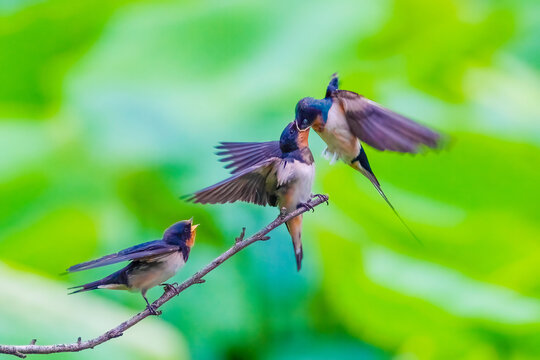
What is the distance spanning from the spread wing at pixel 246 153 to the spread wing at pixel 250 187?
0.8 inches

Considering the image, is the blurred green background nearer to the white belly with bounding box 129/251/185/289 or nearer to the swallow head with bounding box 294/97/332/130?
the white belly with bounding box 129/251/185/289

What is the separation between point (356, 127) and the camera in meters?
0.76

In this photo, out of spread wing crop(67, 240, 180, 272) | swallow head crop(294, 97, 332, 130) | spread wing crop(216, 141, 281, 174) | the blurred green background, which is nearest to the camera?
spread wing crop(67, 240, 180, 272)

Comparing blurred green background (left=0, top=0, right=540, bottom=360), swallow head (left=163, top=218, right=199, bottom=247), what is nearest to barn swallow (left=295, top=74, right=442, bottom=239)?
swallow head (left=163, top=218, right=199, bottom=247)

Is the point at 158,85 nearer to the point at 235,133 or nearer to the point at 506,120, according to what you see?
the point at 235,133

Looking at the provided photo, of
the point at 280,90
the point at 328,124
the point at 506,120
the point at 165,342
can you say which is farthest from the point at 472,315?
the point at 328,124

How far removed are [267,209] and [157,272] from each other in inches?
48.6

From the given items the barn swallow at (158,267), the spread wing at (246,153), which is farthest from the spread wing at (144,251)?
the spread wing at (246,153)

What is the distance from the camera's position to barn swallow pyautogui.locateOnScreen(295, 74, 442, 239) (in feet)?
2.21

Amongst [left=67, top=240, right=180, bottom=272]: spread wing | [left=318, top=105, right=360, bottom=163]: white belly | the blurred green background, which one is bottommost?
[left=67, top=240, right=180, bottom=272]: spread wing

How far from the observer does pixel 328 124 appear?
0.80m

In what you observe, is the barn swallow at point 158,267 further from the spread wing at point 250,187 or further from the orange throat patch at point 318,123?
the orange throat patch at point 318,123

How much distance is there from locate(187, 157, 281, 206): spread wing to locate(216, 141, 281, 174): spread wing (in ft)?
0.07

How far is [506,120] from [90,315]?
120cm
